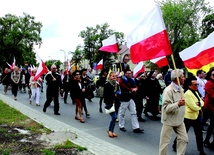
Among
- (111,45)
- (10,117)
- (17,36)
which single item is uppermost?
(17,36)

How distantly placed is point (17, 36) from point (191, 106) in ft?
167

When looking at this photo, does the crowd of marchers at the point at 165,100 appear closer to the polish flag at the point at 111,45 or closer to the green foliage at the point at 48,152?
the polish flag at the point at 111,45

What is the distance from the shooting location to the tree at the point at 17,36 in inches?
2051

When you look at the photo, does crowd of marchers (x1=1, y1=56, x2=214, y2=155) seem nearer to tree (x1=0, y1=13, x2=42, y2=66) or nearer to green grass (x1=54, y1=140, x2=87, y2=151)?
green grass (x1=54, y1=140, x2=87, y2=151)

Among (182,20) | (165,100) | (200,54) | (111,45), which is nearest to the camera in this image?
(165,100)

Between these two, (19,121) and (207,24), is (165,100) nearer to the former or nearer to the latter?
(19,121)

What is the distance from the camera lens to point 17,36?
52.3 meters

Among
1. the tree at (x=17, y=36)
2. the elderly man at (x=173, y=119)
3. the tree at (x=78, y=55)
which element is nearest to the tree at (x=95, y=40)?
the tree at (x=78, y=55)

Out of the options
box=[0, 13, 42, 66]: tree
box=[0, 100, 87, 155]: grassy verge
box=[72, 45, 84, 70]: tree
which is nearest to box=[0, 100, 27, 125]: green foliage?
box=[0, 100, 87, 155]: grassy verge

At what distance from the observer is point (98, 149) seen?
593 cm

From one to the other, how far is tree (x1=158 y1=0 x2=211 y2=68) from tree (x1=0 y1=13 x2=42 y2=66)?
85.6 ft

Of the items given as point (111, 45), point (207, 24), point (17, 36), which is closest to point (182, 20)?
point (207, 24)

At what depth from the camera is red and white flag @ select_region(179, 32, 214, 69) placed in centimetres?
761

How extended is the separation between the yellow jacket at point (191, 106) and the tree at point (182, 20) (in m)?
37.1
